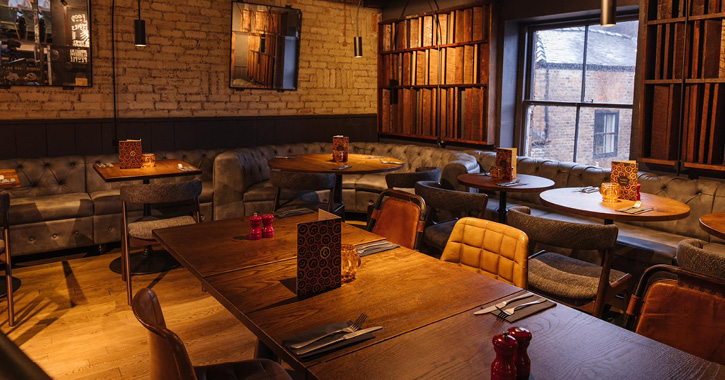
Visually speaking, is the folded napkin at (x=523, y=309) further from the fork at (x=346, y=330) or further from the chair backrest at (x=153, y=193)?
the chair backrest at (x=153, y=193)

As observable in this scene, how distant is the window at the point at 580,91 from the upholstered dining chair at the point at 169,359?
4.29 metres

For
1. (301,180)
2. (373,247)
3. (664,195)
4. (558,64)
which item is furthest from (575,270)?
(558,64)

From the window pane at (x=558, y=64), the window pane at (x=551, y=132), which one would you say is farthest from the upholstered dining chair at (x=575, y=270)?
the window pane at (x=558, y=64)

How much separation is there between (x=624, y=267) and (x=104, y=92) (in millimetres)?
5010

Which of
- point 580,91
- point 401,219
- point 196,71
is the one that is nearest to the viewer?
point 401,219

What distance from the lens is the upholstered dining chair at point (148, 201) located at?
12.4 feet

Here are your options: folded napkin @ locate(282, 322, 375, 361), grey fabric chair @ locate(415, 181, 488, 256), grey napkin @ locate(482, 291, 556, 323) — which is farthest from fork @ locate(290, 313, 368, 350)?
grey fabric chair @ locate(415, 181, 488, 256)

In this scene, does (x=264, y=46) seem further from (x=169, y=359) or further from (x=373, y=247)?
(x=169, y=359)

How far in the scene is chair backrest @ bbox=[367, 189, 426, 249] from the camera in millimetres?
2781

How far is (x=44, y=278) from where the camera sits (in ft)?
14.6

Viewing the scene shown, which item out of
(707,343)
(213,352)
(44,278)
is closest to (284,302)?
(707,343)

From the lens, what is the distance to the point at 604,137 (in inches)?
207

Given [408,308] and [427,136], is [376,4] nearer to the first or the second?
[427,136]

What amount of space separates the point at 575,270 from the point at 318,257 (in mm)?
1843
